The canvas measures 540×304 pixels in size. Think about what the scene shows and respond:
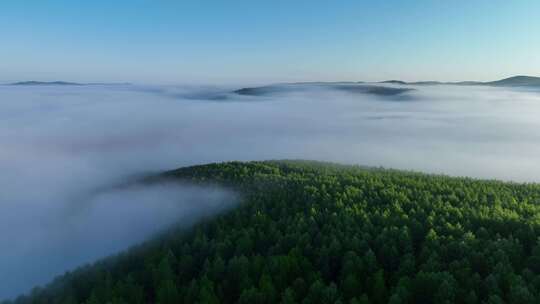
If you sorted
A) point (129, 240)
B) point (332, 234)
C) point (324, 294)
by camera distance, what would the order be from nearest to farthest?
point (324, 294), point (332, 234), point (129, 240)

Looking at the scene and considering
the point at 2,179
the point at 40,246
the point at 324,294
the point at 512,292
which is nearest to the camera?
the point at 512,292

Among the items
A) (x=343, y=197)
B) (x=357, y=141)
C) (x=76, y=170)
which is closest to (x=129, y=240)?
(x=343, y=197)

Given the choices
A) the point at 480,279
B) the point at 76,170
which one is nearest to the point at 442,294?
the point at 480,279

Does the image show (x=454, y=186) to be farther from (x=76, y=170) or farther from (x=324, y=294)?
(x=76, y=170)

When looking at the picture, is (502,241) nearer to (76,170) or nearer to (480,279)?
(480,279)

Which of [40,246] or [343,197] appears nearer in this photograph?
[343,197]

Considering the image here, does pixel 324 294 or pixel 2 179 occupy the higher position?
pixel 324 294
